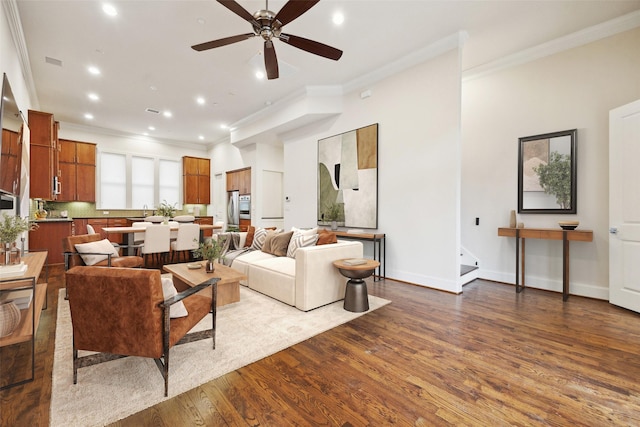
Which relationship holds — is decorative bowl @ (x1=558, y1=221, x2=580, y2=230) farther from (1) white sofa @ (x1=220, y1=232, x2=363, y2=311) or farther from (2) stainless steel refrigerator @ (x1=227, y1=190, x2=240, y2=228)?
(2) stainless steel refrigerator @ (x1=227, y1=190, x2=240, y2=228)

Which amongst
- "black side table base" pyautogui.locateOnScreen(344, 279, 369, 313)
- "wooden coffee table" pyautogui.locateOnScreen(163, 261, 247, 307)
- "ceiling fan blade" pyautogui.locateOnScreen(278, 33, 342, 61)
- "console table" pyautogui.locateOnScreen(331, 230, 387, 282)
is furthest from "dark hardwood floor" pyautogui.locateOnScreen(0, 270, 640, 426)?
"ceiling fan blade" pyautogui.locateOnScreen(278, 33, 342, 61)

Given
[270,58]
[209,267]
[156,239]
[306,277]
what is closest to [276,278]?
[306,277]

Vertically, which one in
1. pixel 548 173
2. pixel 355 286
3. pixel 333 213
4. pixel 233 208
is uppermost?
pixel 548 173

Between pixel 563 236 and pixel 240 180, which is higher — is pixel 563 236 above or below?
below

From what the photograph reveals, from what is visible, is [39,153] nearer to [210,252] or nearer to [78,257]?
[78,257]

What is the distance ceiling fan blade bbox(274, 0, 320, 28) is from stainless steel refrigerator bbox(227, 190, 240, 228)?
6675 millimetres

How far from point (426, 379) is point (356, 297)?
1.35 meters

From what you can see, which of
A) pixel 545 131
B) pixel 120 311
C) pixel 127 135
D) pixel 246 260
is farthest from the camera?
pixel 127 135

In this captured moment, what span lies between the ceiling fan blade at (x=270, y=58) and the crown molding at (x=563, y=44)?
139 inches

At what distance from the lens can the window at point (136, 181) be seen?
28.1 feet

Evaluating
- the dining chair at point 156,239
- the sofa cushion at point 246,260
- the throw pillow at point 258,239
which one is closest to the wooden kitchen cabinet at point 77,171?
the dining chair at point 156,239

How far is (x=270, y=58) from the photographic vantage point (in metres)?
3.18

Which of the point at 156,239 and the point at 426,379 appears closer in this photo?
the point at 426,379

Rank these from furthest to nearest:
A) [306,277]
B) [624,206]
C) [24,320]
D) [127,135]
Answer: [127,135] < [624,206] < [306,277] < [24,320]
